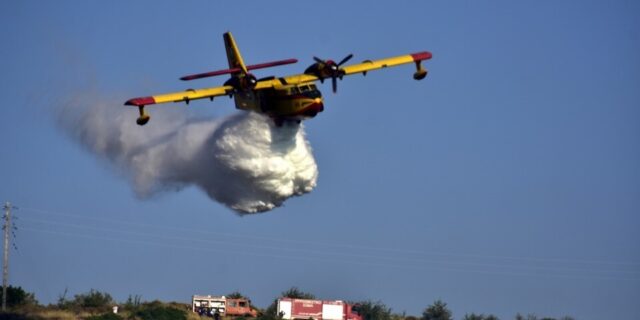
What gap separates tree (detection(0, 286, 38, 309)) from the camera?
6335 cm

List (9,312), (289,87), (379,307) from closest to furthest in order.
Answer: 1. (289,87)
2. (9,312)
3. (379,307)

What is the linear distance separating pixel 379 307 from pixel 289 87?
2270cm

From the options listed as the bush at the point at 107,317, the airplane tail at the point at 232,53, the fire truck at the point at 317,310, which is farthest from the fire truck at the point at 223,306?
the airplane tail at the point at 232,53

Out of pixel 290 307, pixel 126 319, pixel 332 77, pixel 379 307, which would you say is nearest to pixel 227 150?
pixel 332 77

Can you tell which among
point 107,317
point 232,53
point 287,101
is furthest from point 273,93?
point 107,317

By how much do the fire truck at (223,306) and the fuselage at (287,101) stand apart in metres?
13.9

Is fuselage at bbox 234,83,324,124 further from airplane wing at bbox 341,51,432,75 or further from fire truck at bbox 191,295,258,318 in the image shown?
fire truck at bbox 191,295,258,318

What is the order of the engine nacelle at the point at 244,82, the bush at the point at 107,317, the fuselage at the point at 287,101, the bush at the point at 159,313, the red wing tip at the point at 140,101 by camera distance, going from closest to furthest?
1. the red wing tip at the point at 140,101
2. the fuselage at the point at 287,101
3. the engine nacelle at the point at 244,82
4. the bush at the point at 107,317
5. the bush at the point at 159,313

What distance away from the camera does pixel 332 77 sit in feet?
184

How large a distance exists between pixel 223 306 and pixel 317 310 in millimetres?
4675

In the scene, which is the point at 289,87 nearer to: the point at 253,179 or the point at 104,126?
the point at 253,179

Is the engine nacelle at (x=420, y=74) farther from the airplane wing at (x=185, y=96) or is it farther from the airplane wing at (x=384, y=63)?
the airplane wing at (x=185, y=96)

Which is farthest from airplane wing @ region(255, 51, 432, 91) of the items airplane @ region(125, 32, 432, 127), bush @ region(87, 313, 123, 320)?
bush @ region(87, 313, 123, 320)

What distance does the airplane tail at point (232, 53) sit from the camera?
5922 cm
